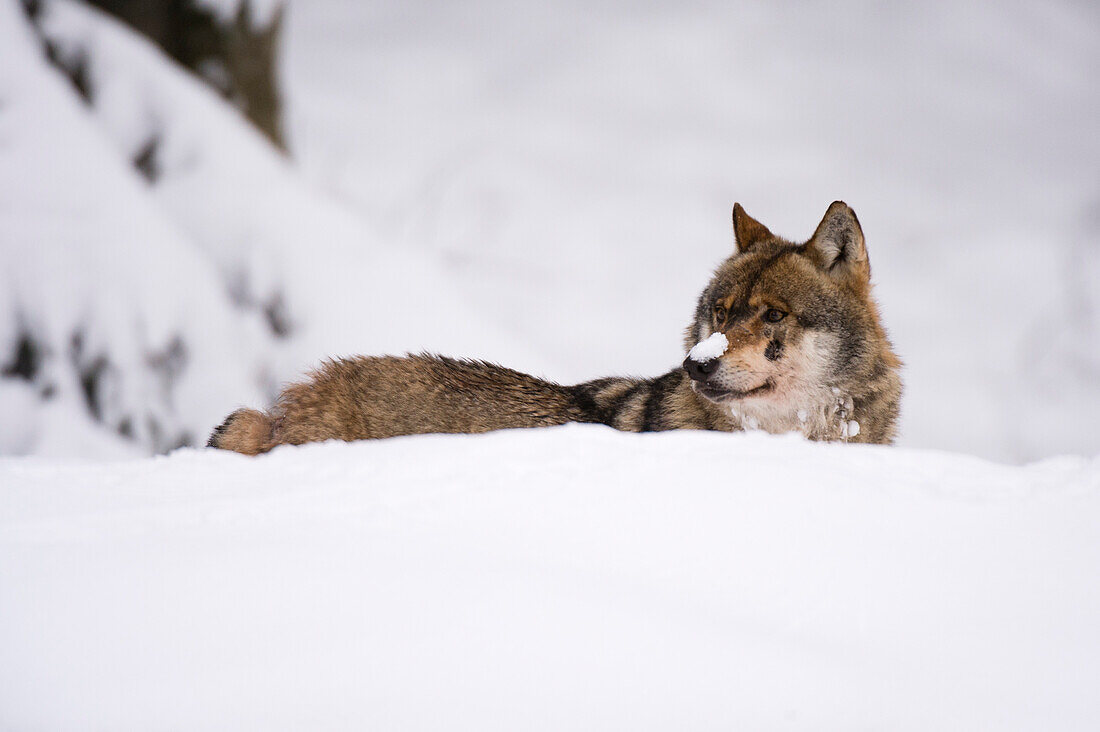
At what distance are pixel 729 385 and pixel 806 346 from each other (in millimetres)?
412

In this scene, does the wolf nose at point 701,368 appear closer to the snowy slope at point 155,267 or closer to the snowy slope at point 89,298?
the snowy slope at point 155,267

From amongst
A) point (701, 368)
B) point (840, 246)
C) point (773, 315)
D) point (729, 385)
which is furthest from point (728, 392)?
point (840, 246)

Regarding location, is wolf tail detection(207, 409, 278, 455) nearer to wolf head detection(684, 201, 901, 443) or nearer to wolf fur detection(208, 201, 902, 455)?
wolf fur detection(208, 201, 902, 455)

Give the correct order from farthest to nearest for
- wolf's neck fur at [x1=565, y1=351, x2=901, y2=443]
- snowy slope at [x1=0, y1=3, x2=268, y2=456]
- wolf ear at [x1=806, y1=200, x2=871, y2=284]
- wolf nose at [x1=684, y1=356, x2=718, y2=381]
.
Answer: snowy slope at [x1=0, y1=3, x2=268, y2=456] < wolf ear at [x1=806, y1=200, x2=871, y2=284] < wolf's neck fur at [x1=565, y1=351, x2=901, y2=443] < wolf nose at [x1=684, y1=356, x2=718, y2=381]

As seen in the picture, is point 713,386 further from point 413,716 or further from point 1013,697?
point 413,716

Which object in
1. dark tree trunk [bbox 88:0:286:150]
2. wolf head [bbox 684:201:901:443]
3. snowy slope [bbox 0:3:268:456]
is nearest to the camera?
wolf head [bbox 684:201:901:443]

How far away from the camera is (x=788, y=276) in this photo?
12.9ft

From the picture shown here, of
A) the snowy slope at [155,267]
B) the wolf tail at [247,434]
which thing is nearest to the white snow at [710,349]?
the wolf tail at [247,434]

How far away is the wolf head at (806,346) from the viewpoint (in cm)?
366

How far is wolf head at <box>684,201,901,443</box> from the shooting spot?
3.66 meters

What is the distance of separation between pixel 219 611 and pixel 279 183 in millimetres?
4660

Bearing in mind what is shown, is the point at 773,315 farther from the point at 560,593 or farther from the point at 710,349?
the point at 560,593

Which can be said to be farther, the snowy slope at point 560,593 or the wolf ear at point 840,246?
the wolf ear at point 840,246

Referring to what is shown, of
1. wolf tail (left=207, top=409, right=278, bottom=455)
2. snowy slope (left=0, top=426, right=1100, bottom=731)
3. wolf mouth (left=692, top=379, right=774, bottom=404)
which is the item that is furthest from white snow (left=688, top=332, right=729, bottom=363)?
wolf tail (left=207, top=409, right=278, bottom=455)
